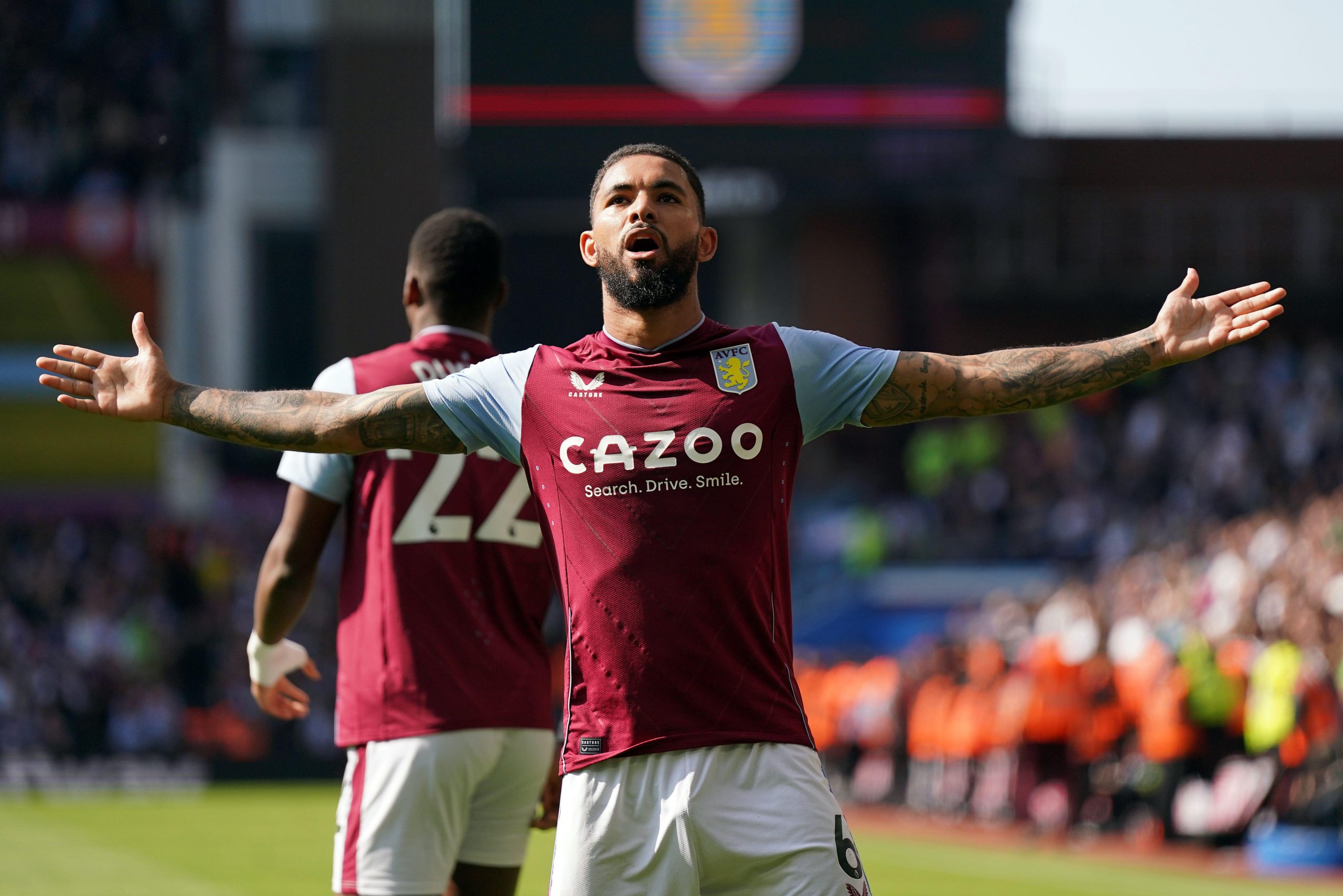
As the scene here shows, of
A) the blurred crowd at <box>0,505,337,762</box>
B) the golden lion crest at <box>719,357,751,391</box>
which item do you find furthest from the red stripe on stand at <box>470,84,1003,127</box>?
the golden lion crest at <box>719,357,751,391</box>

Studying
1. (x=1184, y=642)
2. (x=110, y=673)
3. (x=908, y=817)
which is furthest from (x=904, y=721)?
(x=110, y=673)

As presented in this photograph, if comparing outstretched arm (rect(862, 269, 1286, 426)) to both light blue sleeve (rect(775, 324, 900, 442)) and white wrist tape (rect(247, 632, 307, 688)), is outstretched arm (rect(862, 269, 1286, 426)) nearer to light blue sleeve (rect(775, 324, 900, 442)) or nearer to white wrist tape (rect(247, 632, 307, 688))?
light blue sleeve (rect(775, 324, 900, 442))

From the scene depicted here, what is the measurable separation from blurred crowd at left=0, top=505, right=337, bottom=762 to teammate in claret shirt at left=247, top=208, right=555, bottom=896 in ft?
64.0

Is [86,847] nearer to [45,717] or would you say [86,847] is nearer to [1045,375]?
[45,717]

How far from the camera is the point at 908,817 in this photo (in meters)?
20.0

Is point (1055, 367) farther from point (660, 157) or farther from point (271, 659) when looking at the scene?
point (271, 659)

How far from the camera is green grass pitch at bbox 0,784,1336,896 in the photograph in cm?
1163

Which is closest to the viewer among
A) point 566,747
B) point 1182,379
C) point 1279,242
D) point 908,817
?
point 566,747

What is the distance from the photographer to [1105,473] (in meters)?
28.8

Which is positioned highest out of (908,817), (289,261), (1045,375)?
(289,261)

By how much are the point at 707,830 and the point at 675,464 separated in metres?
0.76

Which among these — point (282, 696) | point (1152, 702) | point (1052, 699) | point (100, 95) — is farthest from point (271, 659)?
point (100, 95)

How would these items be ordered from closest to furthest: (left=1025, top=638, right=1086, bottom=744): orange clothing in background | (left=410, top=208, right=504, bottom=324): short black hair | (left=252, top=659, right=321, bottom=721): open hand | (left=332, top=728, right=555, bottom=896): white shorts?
(left=332, top=728, right=555, bottom=896): white shorts < (left=410, top=208, right=504, bottom=324): short black hair < (left=252, top=659, right=321, bottom=721): open hand < (left=1025, top=638, right=1086, bottom=744): orange clothing in background

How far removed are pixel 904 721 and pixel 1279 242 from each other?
16.7 m
